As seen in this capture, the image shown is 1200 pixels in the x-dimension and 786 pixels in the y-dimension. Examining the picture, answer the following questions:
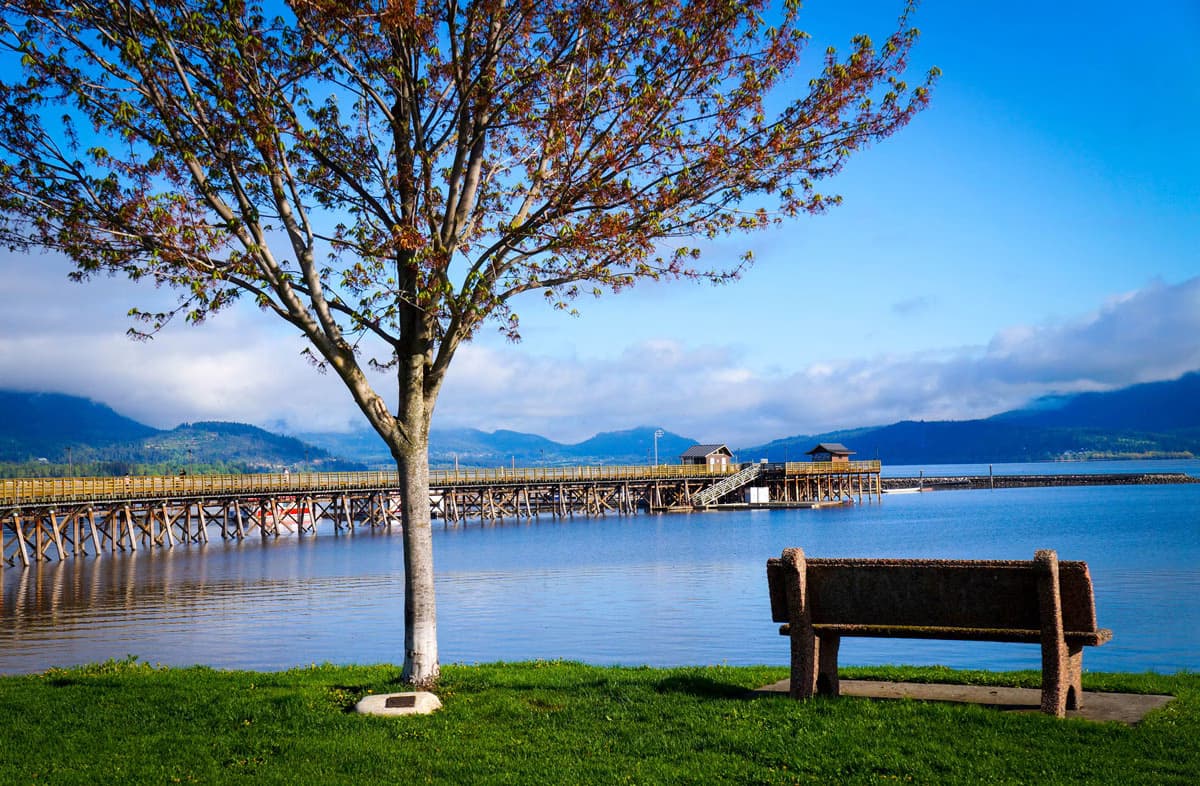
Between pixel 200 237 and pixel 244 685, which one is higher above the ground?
pixel 200 237

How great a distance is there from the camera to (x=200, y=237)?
381 inches

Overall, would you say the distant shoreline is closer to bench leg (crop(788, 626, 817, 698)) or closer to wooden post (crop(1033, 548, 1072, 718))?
bench leg (crop(788, 626, 817, 698))

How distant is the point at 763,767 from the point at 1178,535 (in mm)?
45945

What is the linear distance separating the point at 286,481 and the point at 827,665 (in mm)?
63245

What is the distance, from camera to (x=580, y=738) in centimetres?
774

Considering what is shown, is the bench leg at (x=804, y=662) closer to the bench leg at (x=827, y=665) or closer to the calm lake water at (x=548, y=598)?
the bench leg at (x=827, y=665)

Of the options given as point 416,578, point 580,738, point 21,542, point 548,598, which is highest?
point 416,578

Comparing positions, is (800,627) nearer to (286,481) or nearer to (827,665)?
(827,665)

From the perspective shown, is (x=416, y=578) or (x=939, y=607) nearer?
(x=939, y=607)

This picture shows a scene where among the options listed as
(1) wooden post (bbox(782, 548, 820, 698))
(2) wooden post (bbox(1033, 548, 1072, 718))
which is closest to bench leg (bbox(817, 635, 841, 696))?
(1) wooden post (bbox(782, 548, 820, 698))

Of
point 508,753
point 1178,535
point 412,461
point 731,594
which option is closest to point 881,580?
point 508,753

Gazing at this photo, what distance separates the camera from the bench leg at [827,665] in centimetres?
859

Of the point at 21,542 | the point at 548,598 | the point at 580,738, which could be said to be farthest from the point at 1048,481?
the point at 580,738

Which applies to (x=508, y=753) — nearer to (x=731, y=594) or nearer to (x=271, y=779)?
(x=271, y=779)
